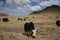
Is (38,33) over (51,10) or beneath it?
beneath

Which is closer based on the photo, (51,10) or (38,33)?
(38,33)

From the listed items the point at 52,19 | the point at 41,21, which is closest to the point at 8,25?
the point at 41,21

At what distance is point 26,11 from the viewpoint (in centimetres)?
383

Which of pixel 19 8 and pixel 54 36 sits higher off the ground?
pixel 19 8

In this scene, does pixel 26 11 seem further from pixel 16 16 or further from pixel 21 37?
pixel 21 37

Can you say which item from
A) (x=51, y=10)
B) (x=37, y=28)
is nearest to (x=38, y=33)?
(x=37, y=28)

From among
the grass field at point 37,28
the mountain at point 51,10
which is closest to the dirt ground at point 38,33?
the grass field at point 37,28

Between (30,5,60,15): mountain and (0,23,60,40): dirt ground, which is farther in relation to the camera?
(30,5,60,15): mountain

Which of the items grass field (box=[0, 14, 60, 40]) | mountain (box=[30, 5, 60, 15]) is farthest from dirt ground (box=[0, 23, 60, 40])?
mountain (box=[30, 5, 60, 15])

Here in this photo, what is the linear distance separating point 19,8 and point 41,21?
1.84 ft

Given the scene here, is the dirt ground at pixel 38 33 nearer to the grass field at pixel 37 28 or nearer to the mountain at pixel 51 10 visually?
the grass field at pixel 37 28

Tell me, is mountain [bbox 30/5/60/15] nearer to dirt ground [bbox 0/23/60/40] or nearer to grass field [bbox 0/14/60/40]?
grass field [bbox 0/14/60/40]

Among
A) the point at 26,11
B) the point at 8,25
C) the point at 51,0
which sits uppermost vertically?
the point at 51,0

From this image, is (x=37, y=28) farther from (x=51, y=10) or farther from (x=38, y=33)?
(x=51, y=10)
